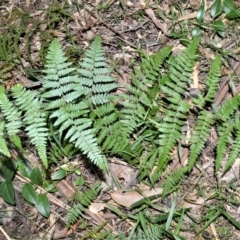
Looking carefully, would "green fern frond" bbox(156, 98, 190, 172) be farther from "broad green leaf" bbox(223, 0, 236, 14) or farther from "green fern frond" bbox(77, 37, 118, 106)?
"broad green leaf" bbox(223, 0, 236, 14)

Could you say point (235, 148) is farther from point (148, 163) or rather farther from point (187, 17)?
point (187, 17)

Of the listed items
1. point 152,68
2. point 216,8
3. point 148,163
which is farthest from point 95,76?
point 216,8

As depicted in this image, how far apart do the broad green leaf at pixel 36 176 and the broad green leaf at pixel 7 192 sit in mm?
152

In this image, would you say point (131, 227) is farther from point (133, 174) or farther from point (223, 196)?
point (223, 196)

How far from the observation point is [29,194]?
332 centimetres

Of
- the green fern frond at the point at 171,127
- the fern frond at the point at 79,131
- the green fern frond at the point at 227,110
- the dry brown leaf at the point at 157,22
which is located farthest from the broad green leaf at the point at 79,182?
the dry brown leaf at the point at 157,22

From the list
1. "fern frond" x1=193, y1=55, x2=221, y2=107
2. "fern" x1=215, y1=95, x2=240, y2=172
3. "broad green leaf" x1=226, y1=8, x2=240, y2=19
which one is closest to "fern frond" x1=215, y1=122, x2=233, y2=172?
"fern" x1=215, y1=95, x2=240, y2=172

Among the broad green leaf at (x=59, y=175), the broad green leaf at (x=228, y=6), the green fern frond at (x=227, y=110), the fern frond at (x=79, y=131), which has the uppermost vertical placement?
the broad green leaf at (x=228, y=6)

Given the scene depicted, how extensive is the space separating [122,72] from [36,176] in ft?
3.07

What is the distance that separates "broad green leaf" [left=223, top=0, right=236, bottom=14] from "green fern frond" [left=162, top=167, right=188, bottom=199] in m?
1.15

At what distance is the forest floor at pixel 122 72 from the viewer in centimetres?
327

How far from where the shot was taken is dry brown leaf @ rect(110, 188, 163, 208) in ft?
10.8

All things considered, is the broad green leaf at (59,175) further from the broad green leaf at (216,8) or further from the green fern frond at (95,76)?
the broad green leaf at (216,8)

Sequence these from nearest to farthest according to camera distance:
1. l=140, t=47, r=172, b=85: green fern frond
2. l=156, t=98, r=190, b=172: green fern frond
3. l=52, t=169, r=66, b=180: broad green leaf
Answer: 1. l=156, t=98, r=190, b=172: green fern frond
2. l=140, t=47, r=172, b=85: green fern frond
3. l=52, t=169, r=66, b=180: broad green leaf
